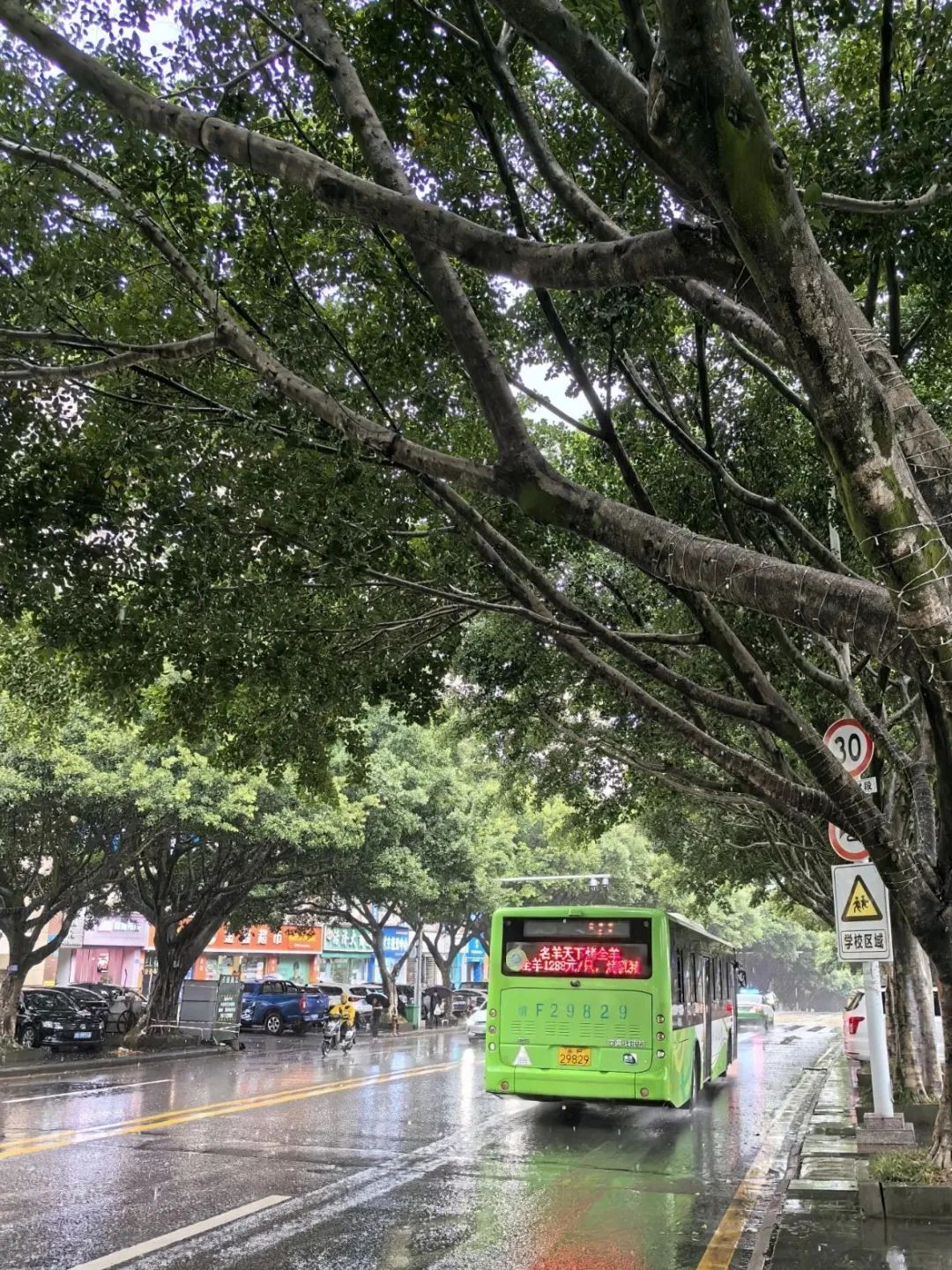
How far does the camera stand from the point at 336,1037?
24.4 metres

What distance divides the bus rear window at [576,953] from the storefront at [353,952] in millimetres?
45947

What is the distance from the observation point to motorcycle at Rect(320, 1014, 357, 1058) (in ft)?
78.7

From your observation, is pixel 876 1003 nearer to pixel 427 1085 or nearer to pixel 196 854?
pixel 427 1085

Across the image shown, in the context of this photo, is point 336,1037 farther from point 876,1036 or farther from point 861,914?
point 861,914

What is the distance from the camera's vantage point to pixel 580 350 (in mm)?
8227

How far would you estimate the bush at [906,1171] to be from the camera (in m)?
7.11

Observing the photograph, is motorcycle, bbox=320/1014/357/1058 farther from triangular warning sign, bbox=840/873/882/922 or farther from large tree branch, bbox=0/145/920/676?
large tree branch, bbox=0/145/920/676

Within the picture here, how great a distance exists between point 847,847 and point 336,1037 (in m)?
18.7

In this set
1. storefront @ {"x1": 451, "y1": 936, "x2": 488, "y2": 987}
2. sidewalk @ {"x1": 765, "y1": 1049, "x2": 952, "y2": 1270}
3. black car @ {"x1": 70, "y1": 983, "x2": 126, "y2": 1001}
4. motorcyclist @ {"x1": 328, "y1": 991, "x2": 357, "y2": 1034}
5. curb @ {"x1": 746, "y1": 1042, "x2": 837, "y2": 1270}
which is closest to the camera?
sidewalk @ {"x1": 765, "y1": 1049, "x2": 952, "y2": 1270}

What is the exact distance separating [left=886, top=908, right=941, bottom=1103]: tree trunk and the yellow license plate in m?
4.13

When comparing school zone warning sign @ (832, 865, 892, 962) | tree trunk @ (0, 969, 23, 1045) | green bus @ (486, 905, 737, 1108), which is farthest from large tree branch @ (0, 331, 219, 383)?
tree trunk @ (0, 969, 23, 1045)

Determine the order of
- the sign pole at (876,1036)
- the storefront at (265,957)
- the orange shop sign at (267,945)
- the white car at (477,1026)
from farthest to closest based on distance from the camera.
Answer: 1. the storefront at (265,957)
2. the orange shop sign at (267,945)
3. the white car at (477,1026)
4. the sign pole at (876,1036)

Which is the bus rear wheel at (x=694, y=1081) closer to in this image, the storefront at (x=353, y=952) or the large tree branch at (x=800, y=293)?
the large tree branch at (x=800, y=293)

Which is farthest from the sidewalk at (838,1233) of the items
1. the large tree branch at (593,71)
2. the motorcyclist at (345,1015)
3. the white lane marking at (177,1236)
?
the motorcyclist at (345,1015)
